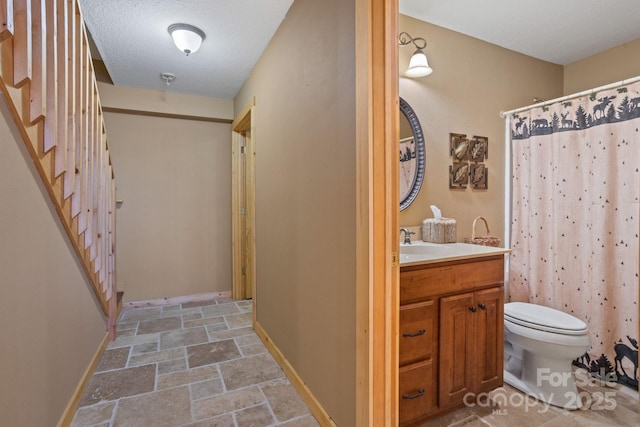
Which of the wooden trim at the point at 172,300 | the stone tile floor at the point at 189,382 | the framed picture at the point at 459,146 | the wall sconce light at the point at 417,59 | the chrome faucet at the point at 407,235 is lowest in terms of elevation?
the stone tile floor at the point at 189,382

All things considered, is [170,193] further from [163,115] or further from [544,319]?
[544,319]

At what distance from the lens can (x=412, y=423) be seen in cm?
154

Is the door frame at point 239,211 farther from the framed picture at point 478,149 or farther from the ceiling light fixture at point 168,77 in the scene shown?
the framed picture at point 478,149

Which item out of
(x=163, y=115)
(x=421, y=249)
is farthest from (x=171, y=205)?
(x=421, y=249)

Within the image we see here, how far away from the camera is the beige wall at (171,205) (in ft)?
11.7

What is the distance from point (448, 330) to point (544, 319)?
77 cm

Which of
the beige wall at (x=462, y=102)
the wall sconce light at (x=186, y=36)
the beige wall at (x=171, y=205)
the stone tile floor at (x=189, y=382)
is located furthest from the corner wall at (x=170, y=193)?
the beige wall at (x=462, y=102)

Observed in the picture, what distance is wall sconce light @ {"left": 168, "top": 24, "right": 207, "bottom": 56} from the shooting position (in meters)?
2.22

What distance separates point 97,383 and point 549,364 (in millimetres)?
2831

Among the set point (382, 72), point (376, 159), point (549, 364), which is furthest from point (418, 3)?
point (549, 364)

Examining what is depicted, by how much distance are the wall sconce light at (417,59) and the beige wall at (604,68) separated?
1.78m

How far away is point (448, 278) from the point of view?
1.63 metres

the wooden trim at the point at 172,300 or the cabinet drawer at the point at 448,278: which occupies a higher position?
the cabinet drawer at the point at 448,278

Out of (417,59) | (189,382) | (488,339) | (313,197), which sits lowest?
(189,382)
